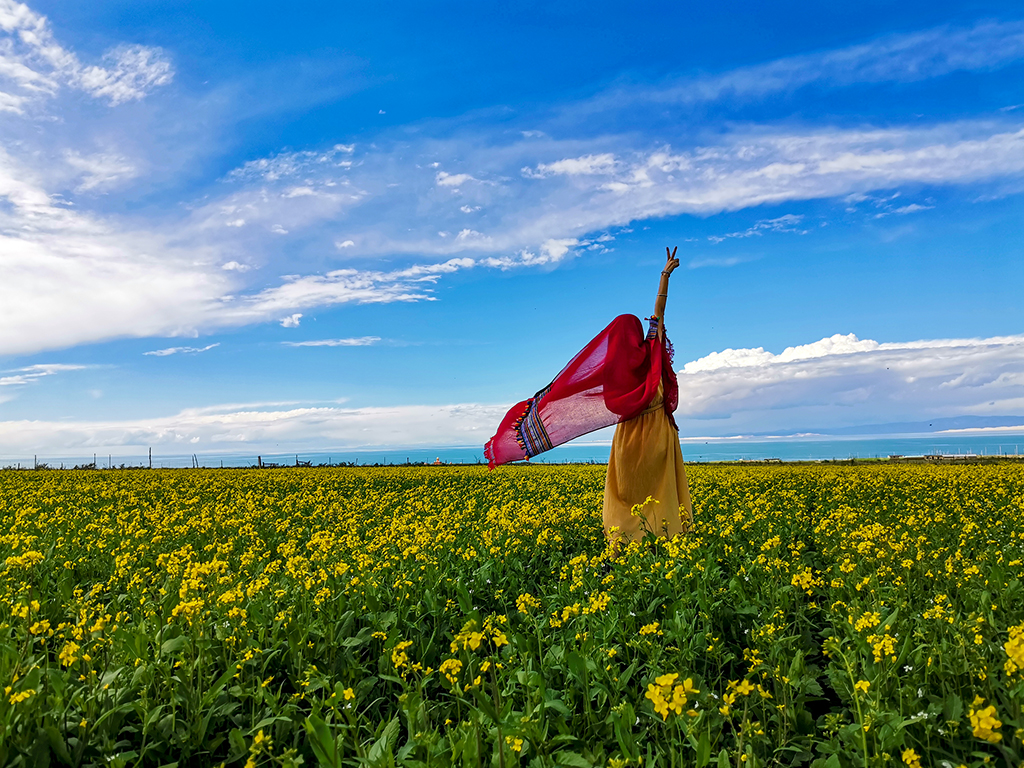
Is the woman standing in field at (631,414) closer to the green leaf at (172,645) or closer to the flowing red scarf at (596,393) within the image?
the flowing red scarf at (596,393)

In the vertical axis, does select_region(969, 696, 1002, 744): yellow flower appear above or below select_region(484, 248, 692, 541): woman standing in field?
below

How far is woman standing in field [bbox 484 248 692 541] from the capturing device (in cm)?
826

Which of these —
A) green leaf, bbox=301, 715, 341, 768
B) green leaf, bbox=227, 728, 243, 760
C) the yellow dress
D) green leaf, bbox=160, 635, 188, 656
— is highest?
the yellow dress

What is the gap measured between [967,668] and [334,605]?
167 inches

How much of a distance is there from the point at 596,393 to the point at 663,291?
1578 millimetres

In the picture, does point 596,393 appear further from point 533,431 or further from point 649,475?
point 649,475

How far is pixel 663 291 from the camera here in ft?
27.9

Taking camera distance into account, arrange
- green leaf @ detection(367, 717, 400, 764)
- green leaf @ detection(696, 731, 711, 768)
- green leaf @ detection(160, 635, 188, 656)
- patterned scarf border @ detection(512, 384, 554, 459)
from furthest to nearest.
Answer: patterned scarf border @ detection(512, 384, 554, 459)
green leaf @ detection(160, 635, 188, 656)
green leaf @ detection(367, 717, 400, 764)
green leaf @ detection(696, 731, 711, 768)

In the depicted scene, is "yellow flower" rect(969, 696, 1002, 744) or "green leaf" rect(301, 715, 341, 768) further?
"green leaf" rect(301, 715, 341, 768)

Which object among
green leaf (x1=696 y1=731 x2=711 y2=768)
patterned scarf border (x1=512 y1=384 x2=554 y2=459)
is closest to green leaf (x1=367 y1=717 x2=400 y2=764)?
green leaf (x1=696 y1=731 x2=711 y2=768)

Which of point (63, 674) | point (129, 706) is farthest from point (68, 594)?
point (129, 706)

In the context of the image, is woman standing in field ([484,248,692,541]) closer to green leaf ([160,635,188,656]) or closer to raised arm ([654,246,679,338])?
raised arm ([654,246,679,338])

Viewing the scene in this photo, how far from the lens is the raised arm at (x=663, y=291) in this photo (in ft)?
27.7

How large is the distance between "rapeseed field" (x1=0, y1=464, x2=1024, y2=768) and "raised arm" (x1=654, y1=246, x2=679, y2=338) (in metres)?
2.74
